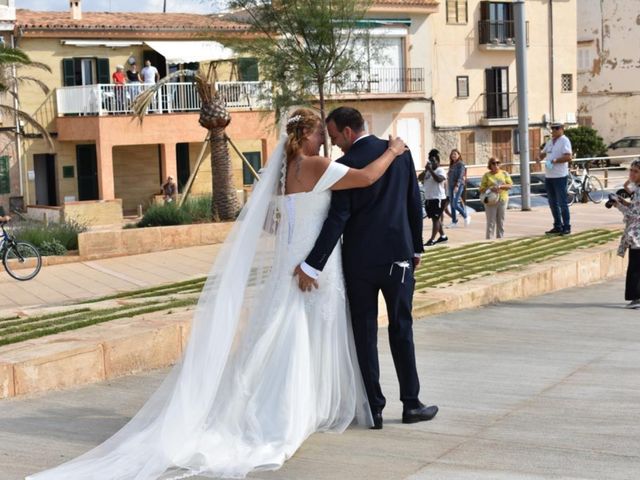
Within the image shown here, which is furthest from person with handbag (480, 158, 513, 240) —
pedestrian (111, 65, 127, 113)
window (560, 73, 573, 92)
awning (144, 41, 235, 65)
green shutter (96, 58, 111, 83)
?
window (560, 73, 573, 92)

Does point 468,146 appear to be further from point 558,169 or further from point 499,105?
point 558,169

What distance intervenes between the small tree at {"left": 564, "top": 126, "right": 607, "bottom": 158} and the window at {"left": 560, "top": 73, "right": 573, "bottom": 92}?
11.9 ft

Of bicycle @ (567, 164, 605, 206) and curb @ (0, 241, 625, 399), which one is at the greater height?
bicycle @ (567, 164, 605, 206)

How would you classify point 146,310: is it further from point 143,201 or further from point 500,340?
point 143,201

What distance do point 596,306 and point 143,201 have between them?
31.2 metres

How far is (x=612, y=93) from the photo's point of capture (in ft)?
197

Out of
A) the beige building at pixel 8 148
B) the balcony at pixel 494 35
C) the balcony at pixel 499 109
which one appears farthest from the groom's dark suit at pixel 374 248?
the balcony at pixel 494 35

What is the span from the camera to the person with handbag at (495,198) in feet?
60.5

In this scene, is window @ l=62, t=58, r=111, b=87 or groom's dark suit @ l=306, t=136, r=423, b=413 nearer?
groom's dark suit @ l=306, t=136, r=423, b=413

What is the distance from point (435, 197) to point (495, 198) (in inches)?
54.3

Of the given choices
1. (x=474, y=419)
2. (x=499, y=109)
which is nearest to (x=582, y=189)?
(x=474, y=419)

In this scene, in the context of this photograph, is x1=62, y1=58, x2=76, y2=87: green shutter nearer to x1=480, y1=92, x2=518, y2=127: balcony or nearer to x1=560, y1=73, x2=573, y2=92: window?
x1=480, y1=92, x2=518, y2=127: balcony

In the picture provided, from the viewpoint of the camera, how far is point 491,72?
54.7 metres

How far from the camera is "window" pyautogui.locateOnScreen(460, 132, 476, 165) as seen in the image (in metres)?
53.3
